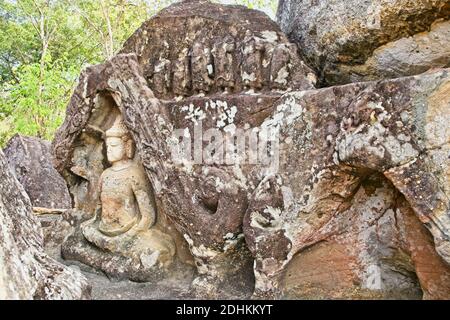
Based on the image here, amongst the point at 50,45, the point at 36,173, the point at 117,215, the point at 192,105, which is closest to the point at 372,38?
the point at 192,105

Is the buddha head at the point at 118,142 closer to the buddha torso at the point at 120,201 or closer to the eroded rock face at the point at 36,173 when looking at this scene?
the buddha torso at the point at 120,201

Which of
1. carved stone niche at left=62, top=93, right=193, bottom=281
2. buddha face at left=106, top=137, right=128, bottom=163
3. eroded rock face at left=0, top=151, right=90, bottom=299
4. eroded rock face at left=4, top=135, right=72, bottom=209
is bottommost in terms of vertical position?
eroded rock face at left=4, top=135, right=72, bottom=209

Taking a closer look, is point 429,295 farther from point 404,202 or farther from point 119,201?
point 119,201

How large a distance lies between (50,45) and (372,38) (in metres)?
17.7

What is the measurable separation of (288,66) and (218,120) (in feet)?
2.10

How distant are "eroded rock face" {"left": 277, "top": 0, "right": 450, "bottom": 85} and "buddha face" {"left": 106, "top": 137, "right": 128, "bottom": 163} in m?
1.71

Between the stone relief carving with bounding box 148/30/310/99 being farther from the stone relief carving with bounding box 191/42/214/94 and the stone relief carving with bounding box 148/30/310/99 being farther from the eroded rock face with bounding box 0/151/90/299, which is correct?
the eroded rock face with bounding box 0/151/90/299

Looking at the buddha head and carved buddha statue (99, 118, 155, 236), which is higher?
the buddha head

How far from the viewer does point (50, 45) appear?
760 inches

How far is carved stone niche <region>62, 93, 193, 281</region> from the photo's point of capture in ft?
13.0

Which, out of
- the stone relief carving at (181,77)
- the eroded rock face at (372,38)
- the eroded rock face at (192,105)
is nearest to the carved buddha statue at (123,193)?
the eroded rock face at (192,105)

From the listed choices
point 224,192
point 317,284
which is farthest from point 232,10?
point 317,284

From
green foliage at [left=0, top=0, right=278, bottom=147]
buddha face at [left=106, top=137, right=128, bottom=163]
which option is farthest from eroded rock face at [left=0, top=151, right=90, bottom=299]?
green foliage at [left=0, top=0, right=278, bottom=147]

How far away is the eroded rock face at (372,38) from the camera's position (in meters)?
3.45
